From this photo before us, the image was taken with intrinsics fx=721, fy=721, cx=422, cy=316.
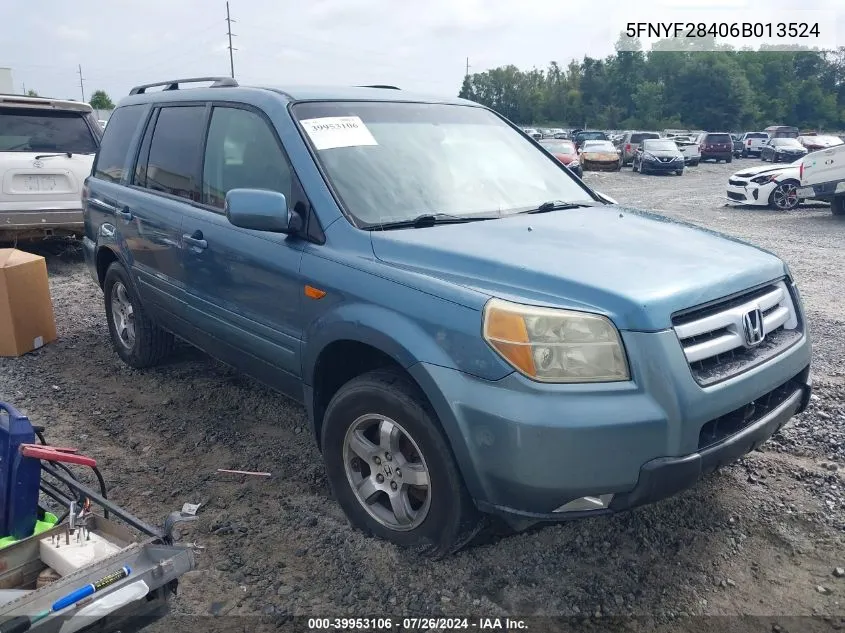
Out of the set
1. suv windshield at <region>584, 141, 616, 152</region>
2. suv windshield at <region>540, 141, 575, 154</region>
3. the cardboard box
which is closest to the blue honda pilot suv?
the cardboard box

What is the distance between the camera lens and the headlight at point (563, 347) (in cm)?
236

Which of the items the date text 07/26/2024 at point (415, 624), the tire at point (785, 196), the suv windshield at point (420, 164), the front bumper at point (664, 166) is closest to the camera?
the date text 07/26/2024 at point (415, 624)

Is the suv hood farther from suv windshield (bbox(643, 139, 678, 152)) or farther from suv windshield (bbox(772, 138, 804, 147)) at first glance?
suv windshield (bbox(772, 138, 804, 147))

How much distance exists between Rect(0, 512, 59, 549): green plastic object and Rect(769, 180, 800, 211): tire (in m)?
15.1

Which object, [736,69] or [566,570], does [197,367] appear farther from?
[736,69]

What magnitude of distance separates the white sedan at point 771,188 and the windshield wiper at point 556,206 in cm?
1258

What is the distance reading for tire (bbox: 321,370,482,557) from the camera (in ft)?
8.52

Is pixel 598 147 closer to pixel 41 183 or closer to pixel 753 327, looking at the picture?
pixel 41 183

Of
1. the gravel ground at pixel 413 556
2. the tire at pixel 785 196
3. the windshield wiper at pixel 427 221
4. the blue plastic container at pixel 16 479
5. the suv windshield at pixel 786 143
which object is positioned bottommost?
the gravel ground at pixel 413 556

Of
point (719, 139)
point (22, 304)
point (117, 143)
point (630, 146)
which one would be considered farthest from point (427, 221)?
point (719, 139)

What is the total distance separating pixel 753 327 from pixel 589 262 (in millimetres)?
666

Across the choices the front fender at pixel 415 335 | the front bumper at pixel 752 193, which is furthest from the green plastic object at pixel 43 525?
the front bumper at pixel 752 193

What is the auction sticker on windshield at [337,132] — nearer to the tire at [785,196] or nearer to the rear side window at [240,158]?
the rear side window at [240,158]

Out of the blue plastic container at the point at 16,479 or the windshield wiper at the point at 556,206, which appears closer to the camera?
the blue plastic container at the point at 16,479
